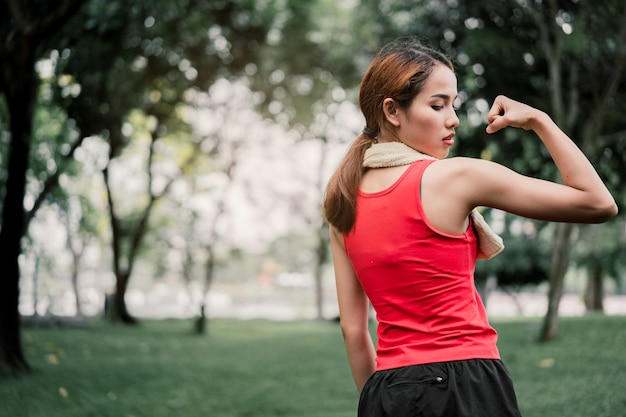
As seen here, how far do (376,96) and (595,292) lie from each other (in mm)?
29224

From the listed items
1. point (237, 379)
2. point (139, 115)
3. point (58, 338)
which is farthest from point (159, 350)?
point (139, 115)

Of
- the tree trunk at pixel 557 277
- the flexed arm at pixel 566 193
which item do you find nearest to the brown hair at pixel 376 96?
the flexed arm at pixel 566 193

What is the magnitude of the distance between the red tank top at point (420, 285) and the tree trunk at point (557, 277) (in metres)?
9.57

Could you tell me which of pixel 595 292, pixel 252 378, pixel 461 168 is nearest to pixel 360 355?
pixel 461 168

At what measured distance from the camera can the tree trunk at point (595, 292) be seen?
1116 inches

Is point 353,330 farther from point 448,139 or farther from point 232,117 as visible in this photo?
point 232,117

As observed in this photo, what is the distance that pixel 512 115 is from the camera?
6.56 feet

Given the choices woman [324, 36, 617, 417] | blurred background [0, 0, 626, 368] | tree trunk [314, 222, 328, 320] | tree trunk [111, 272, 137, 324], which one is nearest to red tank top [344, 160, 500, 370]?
woman [324, 36, 617, 417]

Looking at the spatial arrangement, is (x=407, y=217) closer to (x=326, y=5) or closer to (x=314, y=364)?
(x=314, y=364)

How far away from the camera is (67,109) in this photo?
13133mm

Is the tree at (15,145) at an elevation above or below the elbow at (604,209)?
below

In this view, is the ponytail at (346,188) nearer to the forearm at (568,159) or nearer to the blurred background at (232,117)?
the forearm at (568,159)

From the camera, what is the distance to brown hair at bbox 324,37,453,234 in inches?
81.7

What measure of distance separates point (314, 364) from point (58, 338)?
6.66m
